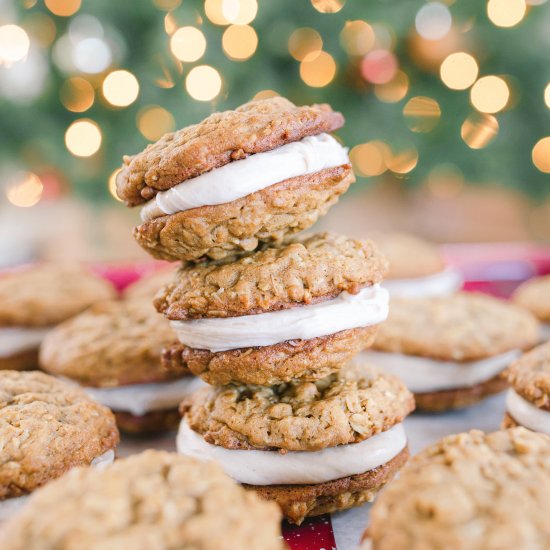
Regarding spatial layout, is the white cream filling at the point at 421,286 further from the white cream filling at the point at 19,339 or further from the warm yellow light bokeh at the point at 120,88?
the warm yellow light bokeh at the point at 120,88

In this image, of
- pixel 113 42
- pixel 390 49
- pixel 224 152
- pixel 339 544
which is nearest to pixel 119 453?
pixel 339 544

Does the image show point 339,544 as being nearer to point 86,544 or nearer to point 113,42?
point 86,544

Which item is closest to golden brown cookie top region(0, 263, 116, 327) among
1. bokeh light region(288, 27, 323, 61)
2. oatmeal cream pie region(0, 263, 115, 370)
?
oatmeal cream pie region(0, 263, 115, 370)

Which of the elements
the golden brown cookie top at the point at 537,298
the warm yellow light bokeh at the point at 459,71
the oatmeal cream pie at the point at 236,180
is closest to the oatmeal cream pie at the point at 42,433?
the oatmeal cream pie at the point at 236,180

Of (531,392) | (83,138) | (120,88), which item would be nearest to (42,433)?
(531,392)

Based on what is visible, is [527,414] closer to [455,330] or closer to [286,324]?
[455,330]

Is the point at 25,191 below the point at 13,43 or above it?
below
